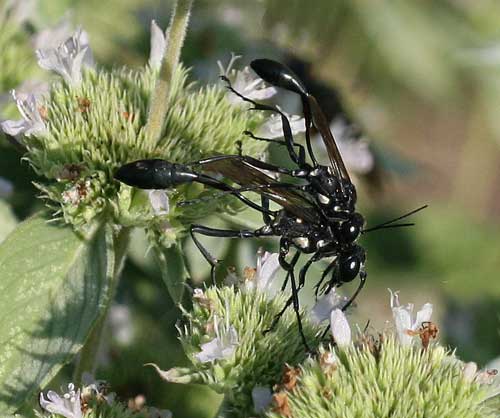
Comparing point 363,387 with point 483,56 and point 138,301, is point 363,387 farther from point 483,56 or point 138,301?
point 483,56

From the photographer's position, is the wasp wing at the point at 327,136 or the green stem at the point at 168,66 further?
the wasp wing at the point at 327,136

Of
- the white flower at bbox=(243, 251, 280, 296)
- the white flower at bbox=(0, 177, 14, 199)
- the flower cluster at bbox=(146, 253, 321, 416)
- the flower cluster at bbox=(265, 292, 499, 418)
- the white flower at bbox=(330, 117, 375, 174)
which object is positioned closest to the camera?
the flower cluster at bbox=(265, 292, 499, 418)

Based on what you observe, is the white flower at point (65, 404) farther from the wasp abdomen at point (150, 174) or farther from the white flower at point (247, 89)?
the white flower at point (247, 89)

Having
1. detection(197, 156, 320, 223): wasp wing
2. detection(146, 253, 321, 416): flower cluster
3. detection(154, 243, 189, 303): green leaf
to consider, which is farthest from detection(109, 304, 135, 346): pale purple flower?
detection(197, 156, 320, 223): wasp wing

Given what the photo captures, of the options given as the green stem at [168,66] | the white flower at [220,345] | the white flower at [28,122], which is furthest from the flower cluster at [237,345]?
the white flower at [28,122]

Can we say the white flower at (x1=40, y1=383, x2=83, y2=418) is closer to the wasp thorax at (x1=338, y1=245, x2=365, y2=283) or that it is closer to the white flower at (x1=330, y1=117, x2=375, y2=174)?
the wasp thorax at (x1=338, y1=245, x2=365, y2=283)

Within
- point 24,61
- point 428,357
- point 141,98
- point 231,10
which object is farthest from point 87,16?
point 428,357

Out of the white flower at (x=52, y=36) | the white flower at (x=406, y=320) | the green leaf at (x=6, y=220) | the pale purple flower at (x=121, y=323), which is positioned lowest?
the pale purple flower at (x=121, y=323)
